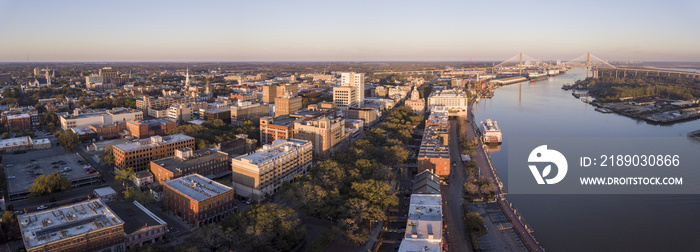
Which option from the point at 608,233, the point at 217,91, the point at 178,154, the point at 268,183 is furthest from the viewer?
the point at 217,91

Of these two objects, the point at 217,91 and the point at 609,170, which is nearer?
the point at 609,170

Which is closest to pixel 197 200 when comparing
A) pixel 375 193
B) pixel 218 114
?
pixel 375 193

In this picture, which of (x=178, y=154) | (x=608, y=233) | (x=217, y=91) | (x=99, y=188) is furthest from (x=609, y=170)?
(x=217, y=91)

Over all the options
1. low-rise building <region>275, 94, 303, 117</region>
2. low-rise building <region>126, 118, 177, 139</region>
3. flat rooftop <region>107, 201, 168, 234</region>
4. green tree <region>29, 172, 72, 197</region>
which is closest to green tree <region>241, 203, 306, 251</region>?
flat rooftop <region>107, 201, 168, 234</region>

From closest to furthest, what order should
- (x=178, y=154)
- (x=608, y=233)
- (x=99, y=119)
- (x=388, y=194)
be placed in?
(x=608, y=233)
(x=388, y=194)
(x=178, y=154)
(x=99, y=119)

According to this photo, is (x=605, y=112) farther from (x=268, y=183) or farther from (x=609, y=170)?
(x=268, y=183)

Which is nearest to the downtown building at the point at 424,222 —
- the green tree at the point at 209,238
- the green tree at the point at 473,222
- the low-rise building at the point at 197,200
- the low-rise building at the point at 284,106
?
the green tree at the point at 473,222

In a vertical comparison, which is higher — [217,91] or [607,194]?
[217,91]
